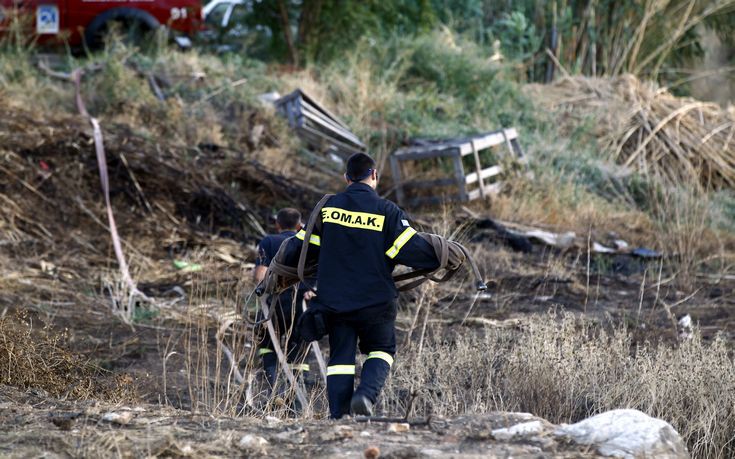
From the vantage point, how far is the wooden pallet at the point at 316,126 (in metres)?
14.6

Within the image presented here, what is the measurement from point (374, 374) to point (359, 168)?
114cm

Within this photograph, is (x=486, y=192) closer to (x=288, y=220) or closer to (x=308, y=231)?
(x=288, y=220)

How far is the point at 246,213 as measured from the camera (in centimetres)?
1202

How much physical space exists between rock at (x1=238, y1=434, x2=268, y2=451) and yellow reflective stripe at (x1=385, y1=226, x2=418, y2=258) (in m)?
1.50

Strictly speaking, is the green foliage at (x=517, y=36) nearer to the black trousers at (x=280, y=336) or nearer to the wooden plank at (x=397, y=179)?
the wooden plank at (x=397, y=179)

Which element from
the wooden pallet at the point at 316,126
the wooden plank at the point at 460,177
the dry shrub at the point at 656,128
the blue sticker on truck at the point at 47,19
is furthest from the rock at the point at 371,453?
the blue sticker on truck at the point at 47,19

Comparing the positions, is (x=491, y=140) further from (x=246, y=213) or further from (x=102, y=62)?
(x=102, y=62)

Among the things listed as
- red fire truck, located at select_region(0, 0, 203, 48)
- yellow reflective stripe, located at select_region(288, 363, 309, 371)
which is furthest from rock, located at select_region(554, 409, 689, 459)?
red fire truck, located at select_region(0, 0, 203, 48)

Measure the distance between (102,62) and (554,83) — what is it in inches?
357

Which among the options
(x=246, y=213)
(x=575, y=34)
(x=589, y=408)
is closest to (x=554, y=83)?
(x=575, y=34)

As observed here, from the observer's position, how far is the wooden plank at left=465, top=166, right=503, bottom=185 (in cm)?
1347

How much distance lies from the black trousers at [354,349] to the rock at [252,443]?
1.31 m

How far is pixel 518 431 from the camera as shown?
4.58m

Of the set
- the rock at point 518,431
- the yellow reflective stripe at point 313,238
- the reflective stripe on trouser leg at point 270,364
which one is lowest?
the reflective stripe on trouser leg at point 270,364
